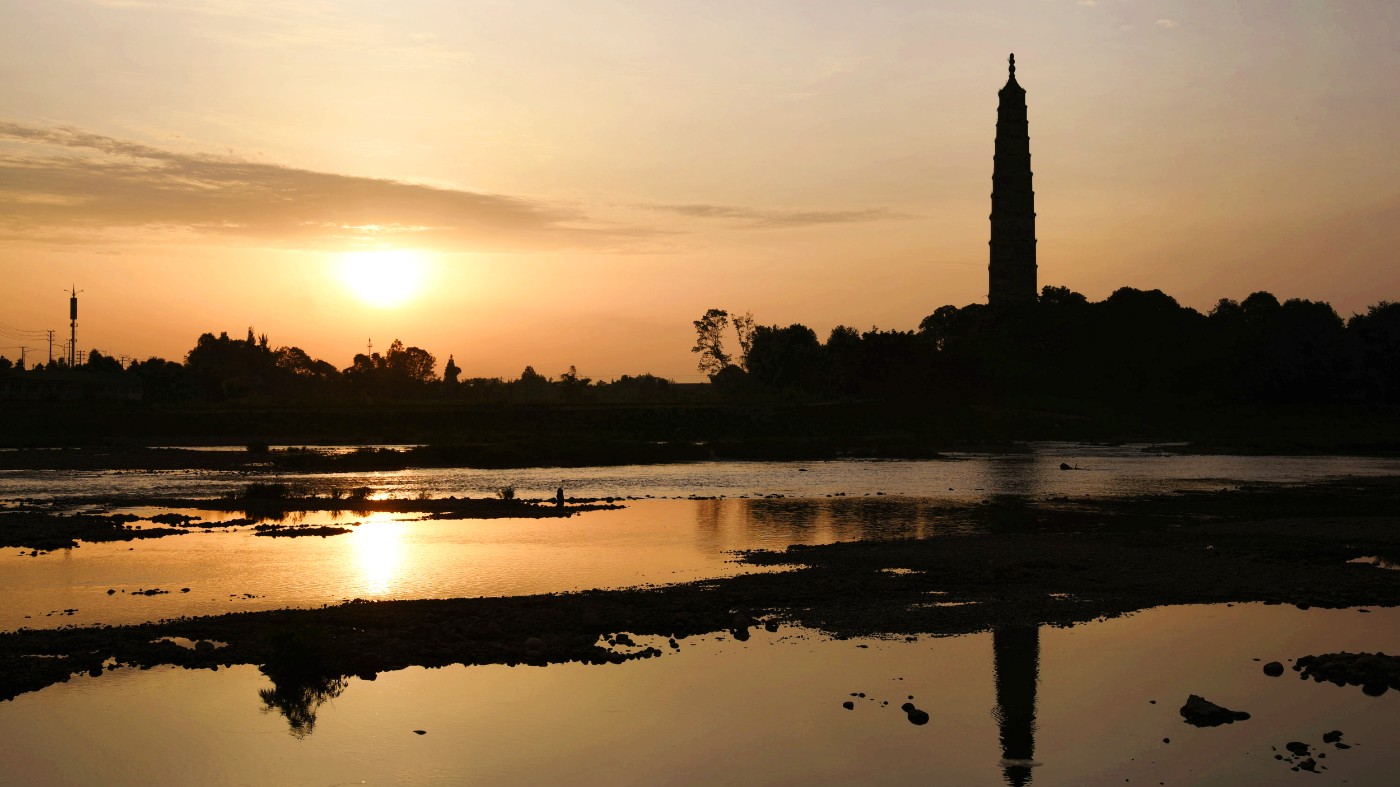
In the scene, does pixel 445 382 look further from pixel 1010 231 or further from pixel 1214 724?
pixel 1214 724

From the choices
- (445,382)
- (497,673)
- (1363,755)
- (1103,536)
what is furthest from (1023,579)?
(445,382)

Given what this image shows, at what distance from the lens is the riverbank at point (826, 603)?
707 inches

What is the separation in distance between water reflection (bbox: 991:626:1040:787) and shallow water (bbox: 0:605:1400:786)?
50mm

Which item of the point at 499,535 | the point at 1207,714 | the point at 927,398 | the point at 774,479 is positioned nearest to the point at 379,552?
the point at 499,535

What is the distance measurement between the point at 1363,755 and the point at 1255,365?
11043 centimetres

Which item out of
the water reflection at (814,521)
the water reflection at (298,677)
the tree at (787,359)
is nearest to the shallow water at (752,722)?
the water reflection at (298,677)

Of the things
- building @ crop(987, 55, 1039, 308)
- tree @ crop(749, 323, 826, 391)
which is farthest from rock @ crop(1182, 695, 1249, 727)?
building @ crop(987, 55, 1039, 308)

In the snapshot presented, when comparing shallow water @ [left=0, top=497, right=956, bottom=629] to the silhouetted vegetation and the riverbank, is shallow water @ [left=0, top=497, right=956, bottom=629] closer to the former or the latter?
the riverbank

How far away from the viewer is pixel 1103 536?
3225cm

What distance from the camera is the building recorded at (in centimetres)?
16025

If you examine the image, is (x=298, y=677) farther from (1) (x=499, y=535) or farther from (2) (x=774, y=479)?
(2) (x=774, y=479)

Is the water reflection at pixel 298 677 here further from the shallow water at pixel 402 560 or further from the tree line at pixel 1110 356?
the tree line at pixel 1110 356

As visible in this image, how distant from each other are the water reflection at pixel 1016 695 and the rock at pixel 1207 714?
81.1 inches

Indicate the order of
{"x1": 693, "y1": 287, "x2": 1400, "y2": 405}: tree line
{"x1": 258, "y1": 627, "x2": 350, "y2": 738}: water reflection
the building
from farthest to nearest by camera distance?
the building
{"x1": 693, "y1": 287, "x2": 1400, "y2": 405}: tree line
{"x1": 258, "y1": 627, "x2": 350, "y2": 738}: water reflection
